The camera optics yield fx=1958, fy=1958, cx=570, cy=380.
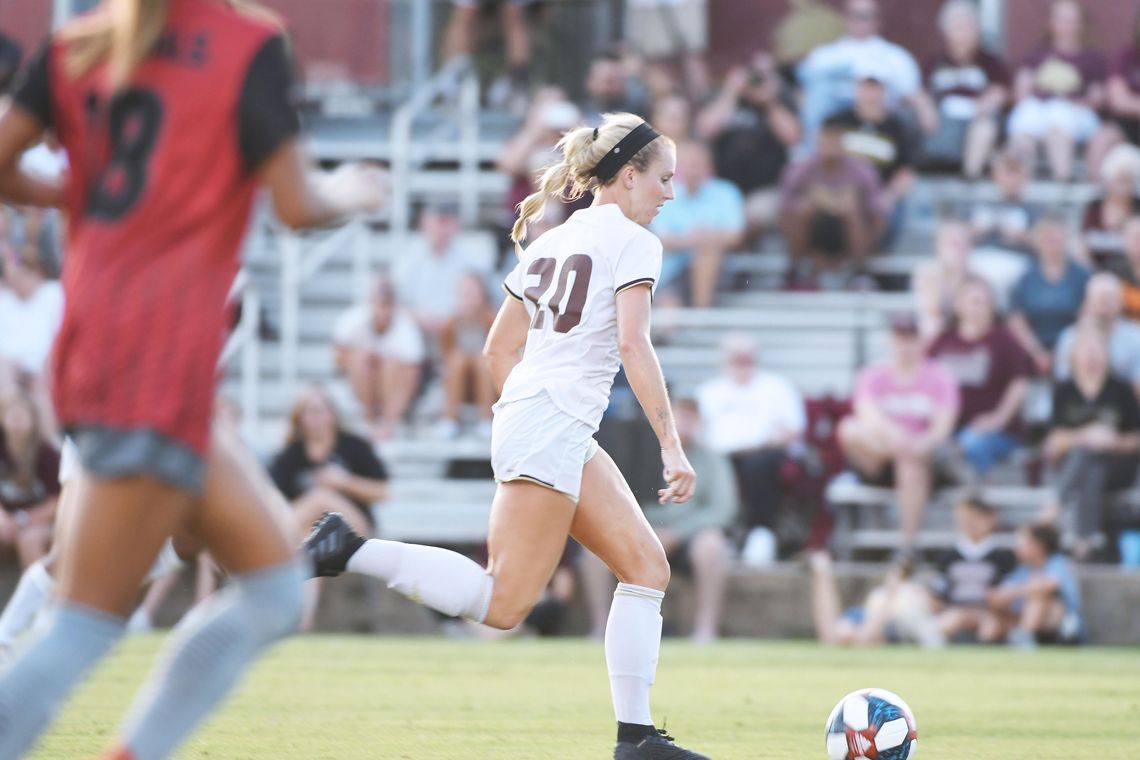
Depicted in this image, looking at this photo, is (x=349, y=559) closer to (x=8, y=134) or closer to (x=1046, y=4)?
(x=8, y=134)

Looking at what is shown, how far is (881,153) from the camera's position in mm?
16984

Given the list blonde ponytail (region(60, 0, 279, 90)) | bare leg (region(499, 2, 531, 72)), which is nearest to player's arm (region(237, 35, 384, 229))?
blonde ponytail (region(60, 0, 279, 90))

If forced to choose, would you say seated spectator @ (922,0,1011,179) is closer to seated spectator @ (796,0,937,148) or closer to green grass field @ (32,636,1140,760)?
seated spectator @ (796,0,937,148)

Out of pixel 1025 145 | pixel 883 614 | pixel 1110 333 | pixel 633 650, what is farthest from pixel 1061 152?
pixel 633 650

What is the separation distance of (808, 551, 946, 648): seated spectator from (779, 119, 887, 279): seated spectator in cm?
324

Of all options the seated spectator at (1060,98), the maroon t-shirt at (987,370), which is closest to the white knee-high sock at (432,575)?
the maroon t-shirt at (987,370)

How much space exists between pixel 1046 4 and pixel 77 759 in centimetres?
1647

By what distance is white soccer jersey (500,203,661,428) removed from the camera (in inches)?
254

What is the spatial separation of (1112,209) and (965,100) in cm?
187

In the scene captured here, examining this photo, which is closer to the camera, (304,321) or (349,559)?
(349,559)

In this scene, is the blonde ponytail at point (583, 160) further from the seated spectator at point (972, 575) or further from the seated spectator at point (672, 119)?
the seated spectator at point (672, 119)

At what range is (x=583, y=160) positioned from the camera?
675 centimetres

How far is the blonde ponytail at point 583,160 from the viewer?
6.70 m

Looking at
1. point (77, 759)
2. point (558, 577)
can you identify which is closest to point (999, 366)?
point (558, 577)
